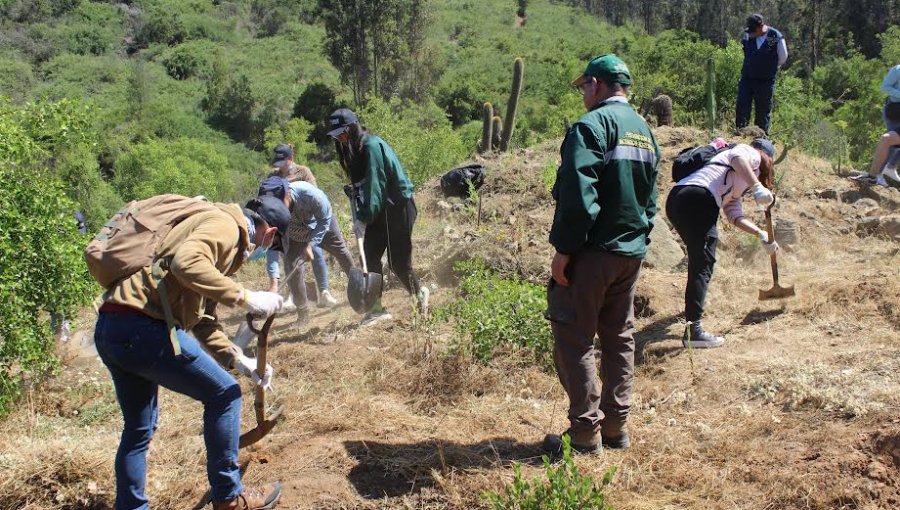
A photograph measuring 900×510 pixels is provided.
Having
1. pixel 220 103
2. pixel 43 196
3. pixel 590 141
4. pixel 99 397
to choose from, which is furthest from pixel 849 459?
pixel 220 103

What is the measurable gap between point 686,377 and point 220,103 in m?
47.2

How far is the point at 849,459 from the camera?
10.4ft

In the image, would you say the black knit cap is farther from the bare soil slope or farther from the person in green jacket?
the person in green jacket

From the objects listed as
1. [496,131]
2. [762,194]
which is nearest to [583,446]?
[762,194]

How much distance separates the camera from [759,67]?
346 inches

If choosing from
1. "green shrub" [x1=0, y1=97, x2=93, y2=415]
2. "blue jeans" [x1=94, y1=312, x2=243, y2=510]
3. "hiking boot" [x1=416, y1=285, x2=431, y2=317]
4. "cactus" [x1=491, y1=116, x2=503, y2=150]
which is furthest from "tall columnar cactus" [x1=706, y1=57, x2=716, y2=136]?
"blue jeans" [x1=94, y1=312, x2=243, y2=510]

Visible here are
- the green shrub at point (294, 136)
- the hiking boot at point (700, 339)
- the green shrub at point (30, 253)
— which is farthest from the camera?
the green shrub at point (294, 136)

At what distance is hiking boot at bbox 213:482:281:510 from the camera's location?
117 inches

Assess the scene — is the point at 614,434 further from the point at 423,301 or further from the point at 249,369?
the point at 423,301

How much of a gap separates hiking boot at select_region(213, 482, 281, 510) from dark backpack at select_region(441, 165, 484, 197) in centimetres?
637

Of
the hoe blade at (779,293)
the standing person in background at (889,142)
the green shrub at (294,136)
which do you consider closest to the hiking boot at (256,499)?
the hoe blade at (779,293)

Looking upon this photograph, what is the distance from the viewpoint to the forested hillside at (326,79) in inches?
430

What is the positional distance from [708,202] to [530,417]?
72.7 inches

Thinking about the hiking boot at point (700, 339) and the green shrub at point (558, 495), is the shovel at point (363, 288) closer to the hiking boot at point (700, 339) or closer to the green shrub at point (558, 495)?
the hiking boot at point (700, 339)
